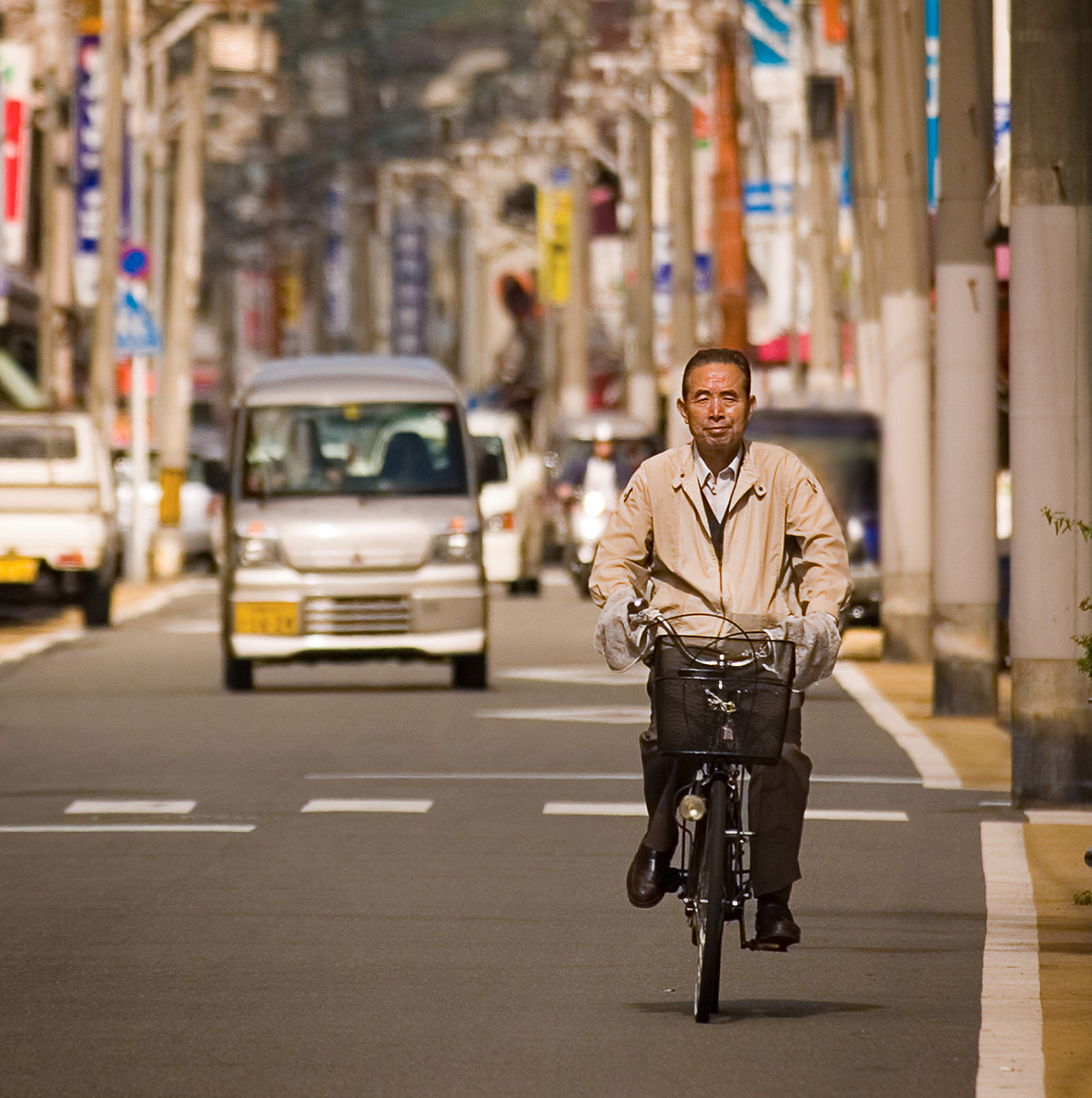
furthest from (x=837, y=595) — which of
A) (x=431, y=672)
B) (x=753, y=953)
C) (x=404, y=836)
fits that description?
(x=431, y=672)

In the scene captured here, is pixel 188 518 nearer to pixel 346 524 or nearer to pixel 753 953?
pixel 346 524

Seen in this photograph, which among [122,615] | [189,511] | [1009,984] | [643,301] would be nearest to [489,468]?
[122,615]

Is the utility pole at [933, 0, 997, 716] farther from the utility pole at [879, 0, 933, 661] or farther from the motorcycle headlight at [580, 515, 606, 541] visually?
the motorcycle headlight at [580, 515, 606, 541]

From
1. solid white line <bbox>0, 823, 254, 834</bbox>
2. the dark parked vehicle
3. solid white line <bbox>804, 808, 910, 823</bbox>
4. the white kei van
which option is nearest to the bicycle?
solid white line <bbox>0, 823, 254, 834</bbox>

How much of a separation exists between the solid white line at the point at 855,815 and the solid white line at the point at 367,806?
1687 mm

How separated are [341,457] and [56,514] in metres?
7.48

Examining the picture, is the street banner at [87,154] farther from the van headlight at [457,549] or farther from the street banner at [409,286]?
the street banner at [409,286]

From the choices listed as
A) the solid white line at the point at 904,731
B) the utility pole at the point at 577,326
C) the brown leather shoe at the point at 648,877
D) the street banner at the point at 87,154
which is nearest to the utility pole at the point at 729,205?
the street banner at the point at 87,154

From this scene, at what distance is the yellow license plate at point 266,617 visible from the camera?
22016mm

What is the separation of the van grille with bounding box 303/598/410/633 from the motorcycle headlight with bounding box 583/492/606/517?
15980mm

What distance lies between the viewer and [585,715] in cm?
2028

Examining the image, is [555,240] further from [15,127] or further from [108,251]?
[108,251]

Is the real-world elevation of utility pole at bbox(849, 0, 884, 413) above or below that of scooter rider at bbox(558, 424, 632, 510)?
above

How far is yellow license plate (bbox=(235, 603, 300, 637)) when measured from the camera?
22.0 m
